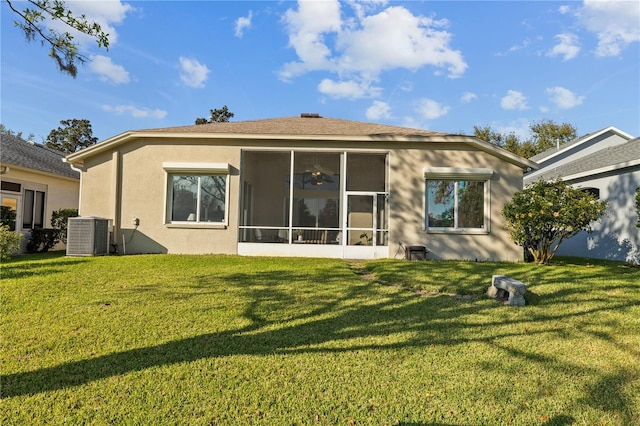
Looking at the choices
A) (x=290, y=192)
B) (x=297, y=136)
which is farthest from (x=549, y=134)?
(x=290, y=192)

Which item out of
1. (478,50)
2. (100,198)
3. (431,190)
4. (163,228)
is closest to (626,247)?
(431,190)

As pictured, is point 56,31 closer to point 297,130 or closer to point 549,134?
point 297,130

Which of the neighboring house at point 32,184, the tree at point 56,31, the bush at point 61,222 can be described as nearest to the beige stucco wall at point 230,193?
the bush at point 61,222

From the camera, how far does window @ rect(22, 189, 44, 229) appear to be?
41.9 ft

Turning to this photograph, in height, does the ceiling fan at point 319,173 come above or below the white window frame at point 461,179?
above

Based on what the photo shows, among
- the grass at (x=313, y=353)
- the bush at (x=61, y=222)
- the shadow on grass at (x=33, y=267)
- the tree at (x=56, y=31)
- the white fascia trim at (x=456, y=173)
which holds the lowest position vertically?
the grass at (x=313, y=353)

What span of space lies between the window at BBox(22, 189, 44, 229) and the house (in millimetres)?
2826

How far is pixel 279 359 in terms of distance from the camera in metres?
3.46

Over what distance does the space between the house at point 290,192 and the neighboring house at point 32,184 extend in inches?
93.7

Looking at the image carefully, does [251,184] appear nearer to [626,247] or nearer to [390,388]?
[390,388]

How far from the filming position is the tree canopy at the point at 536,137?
38281mm

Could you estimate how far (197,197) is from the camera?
38.1ft

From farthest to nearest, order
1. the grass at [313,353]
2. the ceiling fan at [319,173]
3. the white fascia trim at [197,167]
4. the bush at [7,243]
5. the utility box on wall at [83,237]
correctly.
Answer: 1. the ceiling fan at [319,173]
2. the white fascia trim at [197,167]
3. the utility box on wall at [83,237]
4. the bush at [7,243]
5. the grass at [313,353]

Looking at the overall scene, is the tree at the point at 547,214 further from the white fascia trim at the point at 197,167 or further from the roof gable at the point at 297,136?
the white fascia trim at the point at 197,167
